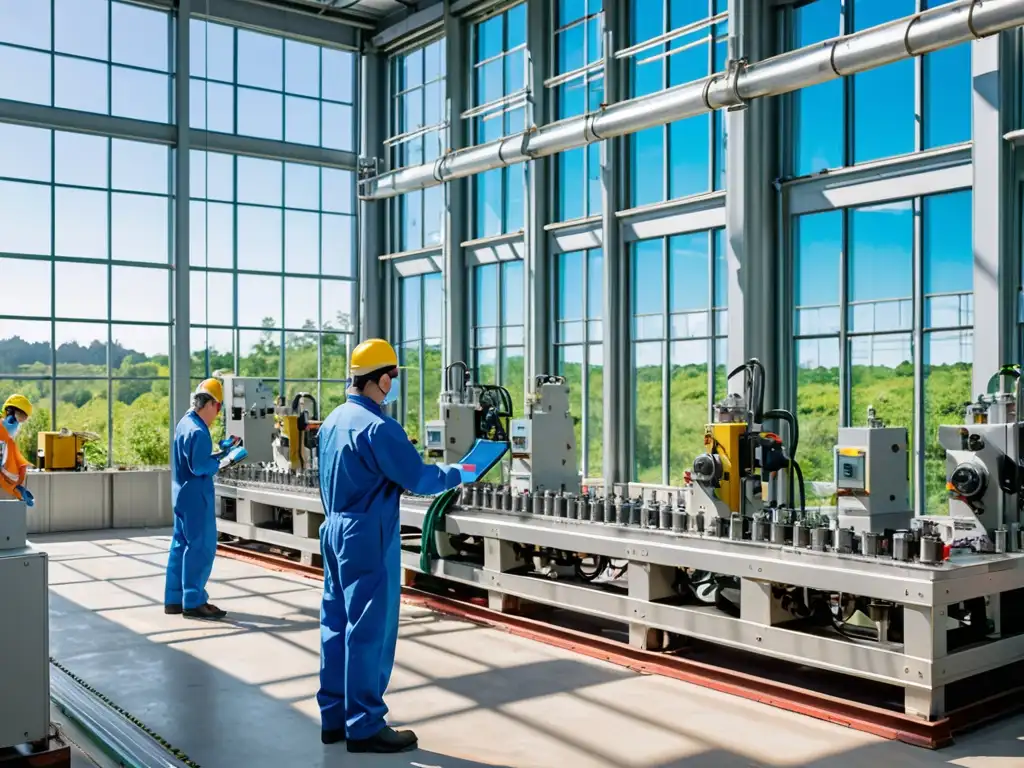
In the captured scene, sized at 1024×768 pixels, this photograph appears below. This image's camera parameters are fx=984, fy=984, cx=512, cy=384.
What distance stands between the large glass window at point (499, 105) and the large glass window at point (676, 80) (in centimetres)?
215

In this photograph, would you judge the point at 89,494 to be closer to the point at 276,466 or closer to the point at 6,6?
the point at 276,466

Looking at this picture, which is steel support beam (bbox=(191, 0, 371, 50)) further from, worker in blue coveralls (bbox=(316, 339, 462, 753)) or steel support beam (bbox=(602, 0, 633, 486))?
worker in blue coveralls (bbox=(316, 339, 462, 753))

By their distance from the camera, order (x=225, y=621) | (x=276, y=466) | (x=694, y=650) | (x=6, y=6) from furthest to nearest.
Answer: (x=6, y=6)
(x=276, y=466)
(x=225, y=621)
(x=694, y=650)

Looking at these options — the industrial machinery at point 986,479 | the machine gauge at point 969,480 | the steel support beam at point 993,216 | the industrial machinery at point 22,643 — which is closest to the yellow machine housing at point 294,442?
the steel support beam at point 993,216

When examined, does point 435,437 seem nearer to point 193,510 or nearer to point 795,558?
point 193,510

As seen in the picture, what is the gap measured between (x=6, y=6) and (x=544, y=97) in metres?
7.77

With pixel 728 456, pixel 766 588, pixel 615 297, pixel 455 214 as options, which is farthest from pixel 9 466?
pixel 455 214

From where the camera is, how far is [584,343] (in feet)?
42.5

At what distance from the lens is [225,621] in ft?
23.8

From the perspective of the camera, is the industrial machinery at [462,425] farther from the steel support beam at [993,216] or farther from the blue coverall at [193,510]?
the steel support beam at [993,216]

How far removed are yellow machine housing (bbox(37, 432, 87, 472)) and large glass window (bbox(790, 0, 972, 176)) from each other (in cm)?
969

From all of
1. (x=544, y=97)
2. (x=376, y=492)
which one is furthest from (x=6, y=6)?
(x=376, y=492)

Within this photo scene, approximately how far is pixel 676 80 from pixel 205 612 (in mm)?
8041

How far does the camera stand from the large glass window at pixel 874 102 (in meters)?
9.10
